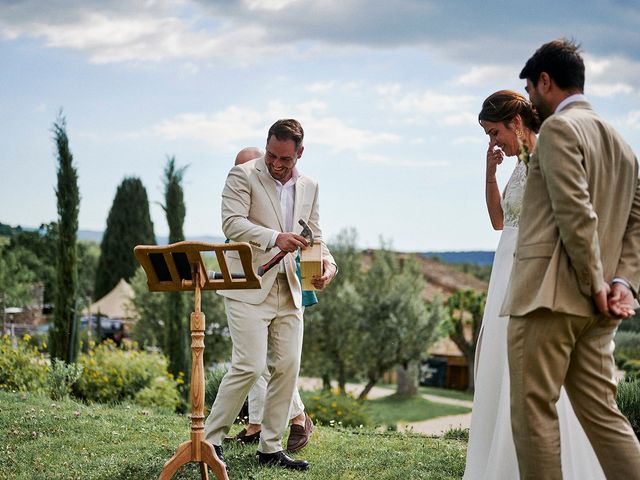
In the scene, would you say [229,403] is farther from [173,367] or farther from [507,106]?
[173,367]

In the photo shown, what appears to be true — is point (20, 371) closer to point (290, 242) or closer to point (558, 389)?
point (290, 242)

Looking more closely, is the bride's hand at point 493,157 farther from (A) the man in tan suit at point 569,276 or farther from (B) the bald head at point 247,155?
(B) the bald head at point 247,155

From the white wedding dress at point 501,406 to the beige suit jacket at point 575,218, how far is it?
3.52 feet

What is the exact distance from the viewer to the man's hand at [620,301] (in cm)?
348

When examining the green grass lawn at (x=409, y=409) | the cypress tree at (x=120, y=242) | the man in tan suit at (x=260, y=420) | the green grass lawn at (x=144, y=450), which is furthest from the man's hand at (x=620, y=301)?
the cypress tree at (x=120, y=242)

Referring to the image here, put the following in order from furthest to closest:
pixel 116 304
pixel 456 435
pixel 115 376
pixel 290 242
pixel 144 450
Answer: pixel 116 304, pixel 115 376, pixel 456 435, pixel 144 450, pixel 290 242

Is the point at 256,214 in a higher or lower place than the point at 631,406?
higher

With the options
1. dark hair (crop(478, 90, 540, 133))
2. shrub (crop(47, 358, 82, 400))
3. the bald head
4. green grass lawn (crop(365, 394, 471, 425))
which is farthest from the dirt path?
dark hair (crop(478, 90, 540, 133))

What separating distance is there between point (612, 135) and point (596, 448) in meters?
1.32

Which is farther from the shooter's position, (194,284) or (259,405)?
(259,405)

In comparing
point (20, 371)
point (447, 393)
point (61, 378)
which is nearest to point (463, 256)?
point (447, 393)

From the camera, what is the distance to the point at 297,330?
564 cm

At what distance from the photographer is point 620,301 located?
3.51 meters

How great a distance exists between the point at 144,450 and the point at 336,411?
17.8 feet
